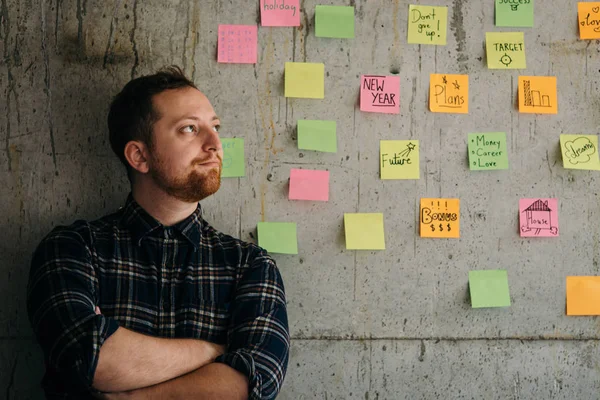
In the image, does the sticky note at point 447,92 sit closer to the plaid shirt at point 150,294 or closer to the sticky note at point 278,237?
the sticky note at point 278,237

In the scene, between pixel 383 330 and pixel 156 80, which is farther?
pixel 383 330

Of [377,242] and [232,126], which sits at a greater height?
[232,126]

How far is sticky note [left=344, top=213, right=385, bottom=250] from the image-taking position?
185cm

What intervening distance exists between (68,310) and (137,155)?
0.47 meters

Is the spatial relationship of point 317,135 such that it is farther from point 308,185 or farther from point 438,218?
point 438,218

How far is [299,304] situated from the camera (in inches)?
72.7

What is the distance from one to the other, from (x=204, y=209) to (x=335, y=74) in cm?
57

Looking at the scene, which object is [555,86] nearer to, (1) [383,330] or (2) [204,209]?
(1) [383,330]

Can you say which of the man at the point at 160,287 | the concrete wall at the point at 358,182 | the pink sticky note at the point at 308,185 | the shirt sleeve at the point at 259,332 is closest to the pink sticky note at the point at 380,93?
the concrete wall at the point at 358,182

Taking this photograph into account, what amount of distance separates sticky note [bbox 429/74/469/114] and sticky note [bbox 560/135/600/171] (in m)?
0.35

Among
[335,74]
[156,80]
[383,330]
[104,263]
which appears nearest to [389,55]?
[335,74]

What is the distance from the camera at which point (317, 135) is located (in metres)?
1.85

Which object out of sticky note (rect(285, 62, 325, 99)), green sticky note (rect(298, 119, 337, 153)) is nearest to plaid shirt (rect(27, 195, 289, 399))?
green sticky note (rect(298, 119, 337, 153))

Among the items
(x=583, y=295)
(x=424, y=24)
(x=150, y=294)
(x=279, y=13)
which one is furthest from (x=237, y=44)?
(x=583, y=295)
